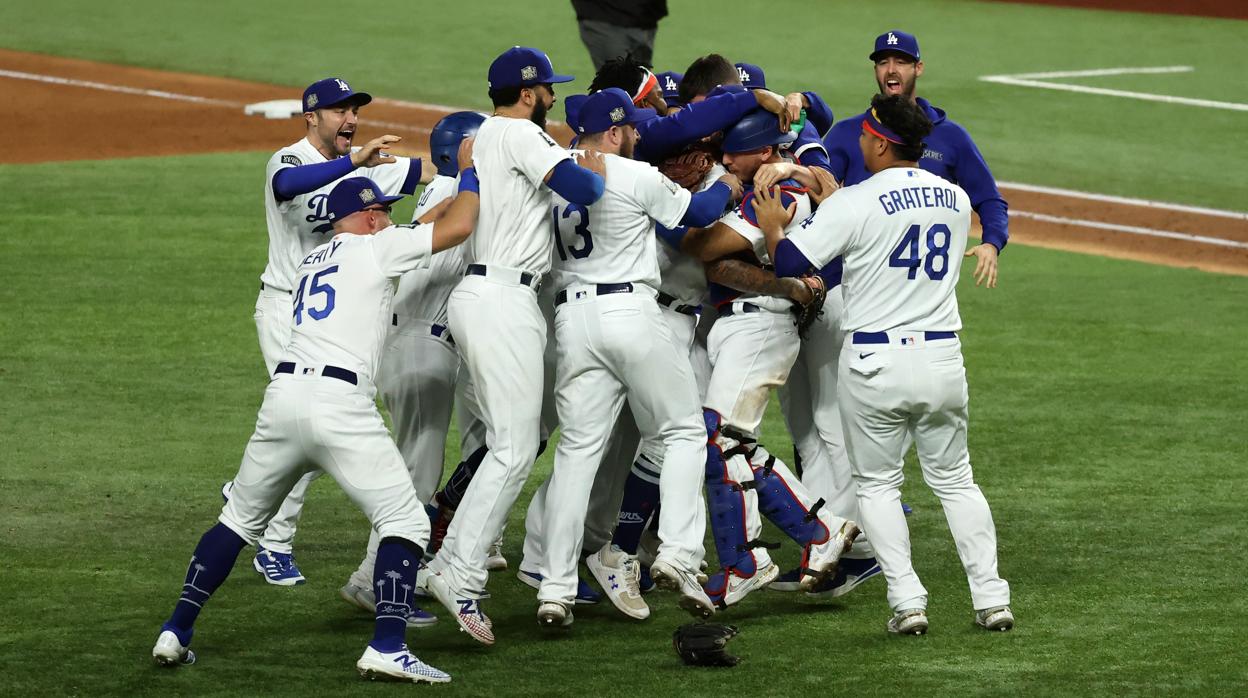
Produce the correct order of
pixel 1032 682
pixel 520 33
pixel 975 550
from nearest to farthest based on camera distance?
pixel 1032 682
pixel 975 550
pixel 520 33

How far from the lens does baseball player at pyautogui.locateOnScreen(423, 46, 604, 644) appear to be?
6199 mm

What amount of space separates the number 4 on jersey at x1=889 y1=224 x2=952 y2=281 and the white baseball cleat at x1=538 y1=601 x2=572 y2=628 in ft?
5.41

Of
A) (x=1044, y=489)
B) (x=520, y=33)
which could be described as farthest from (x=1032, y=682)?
(x=520, y=33)

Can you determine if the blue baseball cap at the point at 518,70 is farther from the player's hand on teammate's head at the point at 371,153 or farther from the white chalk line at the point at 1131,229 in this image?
the white chalk line at the point at 1131,229

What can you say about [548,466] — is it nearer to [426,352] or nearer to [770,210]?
[426,352]

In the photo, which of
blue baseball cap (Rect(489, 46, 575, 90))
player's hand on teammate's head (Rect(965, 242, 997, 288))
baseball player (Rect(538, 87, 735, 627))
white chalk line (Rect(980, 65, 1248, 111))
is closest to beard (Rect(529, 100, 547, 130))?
blue baseball cap (Rect(489, 46, 575, 90))

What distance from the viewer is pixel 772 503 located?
680 cm

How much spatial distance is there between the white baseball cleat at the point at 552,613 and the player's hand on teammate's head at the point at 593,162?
1511mm

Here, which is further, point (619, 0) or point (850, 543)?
point (619, 0)

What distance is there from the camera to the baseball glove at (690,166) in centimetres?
695

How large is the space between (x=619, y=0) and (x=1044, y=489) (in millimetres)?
6806

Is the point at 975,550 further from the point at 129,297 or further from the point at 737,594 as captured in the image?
the point at 129,297

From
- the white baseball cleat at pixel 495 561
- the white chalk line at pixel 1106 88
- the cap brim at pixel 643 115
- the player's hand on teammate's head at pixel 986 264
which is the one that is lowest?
the white baseball cleat at pixel 495 561

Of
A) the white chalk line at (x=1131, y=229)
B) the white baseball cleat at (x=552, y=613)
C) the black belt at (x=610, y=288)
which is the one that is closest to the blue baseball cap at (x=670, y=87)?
the black belt at (x=610, y=288)
